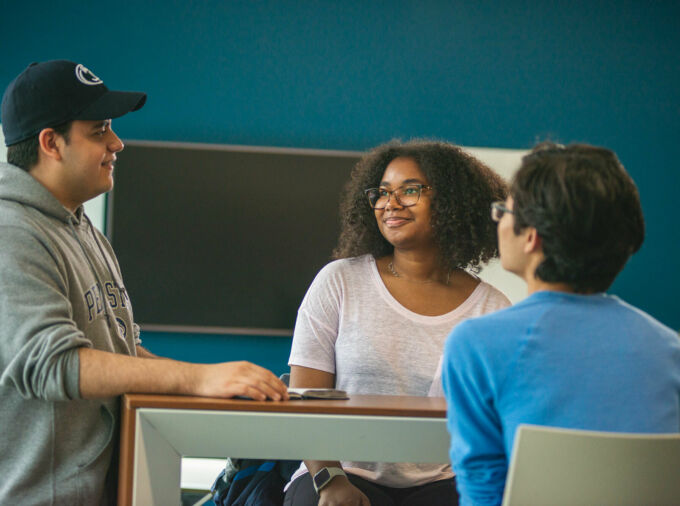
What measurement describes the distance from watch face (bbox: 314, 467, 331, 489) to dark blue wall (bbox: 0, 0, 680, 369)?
6.19 ft

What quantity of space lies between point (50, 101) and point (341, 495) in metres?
1.15

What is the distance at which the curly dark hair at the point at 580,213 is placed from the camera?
109cm

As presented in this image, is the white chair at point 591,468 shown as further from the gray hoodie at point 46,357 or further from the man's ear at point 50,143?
the man's ear at point 50,143

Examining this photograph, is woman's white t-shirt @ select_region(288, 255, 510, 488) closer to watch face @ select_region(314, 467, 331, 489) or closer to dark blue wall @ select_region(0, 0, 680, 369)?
watch face @ select_region(314, 467, 331, 489)

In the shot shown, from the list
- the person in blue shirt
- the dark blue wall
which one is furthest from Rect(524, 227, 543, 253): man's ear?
the dark blue wall

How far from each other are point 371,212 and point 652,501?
144 cm

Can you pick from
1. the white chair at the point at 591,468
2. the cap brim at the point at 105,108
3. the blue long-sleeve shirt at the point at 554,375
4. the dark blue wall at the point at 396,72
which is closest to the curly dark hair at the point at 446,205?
the cap brim at the point at 105,108

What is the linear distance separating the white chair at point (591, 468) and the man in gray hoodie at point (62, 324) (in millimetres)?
548

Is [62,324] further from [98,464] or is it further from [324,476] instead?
[324,476]

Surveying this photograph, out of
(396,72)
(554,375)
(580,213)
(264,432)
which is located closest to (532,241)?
(580,213)

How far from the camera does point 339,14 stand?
363 centimetres

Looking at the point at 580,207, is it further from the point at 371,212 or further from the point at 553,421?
the point at 371,212

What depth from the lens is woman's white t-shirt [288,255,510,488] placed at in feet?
6.01

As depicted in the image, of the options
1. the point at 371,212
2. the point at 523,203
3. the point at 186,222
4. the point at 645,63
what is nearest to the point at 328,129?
the point at 186,222
